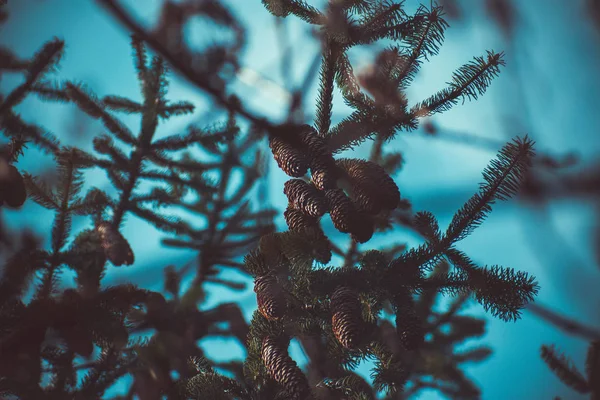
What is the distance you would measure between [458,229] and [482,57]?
0.52 metres

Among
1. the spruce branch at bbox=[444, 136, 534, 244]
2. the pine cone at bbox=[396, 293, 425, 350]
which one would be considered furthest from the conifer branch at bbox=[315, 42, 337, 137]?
the pine cone at bbox=[396, 293, 425, 350]

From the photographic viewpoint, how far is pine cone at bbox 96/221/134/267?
5.82 ft

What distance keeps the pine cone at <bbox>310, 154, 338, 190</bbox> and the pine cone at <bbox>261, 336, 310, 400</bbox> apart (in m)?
0.49

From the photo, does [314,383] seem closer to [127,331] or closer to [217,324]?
[127,331]

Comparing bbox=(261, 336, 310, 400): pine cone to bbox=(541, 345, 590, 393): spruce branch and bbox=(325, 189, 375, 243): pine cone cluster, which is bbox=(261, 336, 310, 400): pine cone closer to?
bbox=(325, 189, 375, 243): pine cone cluster

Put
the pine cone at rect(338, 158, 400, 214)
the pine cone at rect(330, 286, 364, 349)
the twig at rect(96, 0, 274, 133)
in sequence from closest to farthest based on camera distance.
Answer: the twig at rect(96, 0, 274, 133) → the pine cone at rect(330, 286, 364, 349) → the pine cone at rect(338, 158, 400, 214)

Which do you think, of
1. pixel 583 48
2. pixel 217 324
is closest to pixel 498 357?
pixel 217 324

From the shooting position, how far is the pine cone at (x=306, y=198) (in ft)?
4.58

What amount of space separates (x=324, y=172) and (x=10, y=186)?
1.05 metres

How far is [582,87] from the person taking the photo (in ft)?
2.86

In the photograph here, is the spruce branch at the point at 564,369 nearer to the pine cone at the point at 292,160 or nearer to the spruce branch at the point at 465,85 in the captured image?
the spruce branch at the point at 465,85

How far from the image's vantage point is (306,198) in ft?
4.67

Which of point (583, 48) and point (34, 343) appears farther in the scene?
point (34, 343)

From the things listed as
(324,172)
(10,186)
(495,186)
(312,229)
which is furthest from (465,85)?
(10,186)
